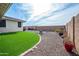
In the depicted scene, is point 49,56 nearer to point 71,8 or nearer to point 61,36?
point 61,36

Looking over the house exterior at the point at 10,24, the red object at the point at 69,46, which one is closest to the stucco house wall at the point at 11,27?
the house exterior at the point at 10,24

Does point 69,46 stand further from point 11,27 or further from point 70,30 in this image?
point 11,27

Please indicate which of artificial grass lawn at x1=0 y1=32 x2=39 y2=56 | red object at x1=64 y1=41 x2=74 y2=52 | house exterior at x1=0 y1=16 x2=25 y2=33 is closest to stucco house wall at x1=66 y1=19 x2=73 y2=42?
red object at x1=64 y1=41 x2=74 y2=52

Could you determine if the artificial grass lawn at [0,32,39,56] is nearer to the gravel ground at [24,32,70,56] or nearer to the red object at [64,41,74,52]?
the gravel ground at [24,32,70,56]

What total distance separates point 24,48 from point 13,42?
1.07 ft

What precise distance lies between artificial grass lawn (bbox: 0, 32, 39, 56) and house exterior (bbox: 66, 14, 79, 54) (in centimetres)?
104

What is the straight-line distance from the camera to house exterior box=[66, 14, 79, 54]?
579 centimetres

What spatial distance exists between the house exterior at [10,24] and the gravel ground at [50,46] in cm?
74

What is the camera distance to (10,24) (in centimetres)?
645

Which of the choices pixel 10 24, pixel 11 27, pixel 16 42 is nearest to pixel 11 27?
pixel 11 27

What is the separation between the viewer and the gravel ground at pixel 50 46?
555cm

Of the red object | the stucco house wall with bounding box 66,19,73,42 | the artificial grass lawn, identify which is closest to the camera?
the artificial grass lawn

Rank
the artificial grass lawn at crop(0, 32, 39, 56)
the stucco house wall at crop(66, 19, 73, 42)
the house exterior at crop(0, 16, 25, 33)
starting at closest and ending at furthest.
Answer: the artificial grass lawn at crop(0, 32, 39, 56) → the house exterior at crop(0, 16, 25, 33) → the stucco house wall at crop(66, 19, 73, 42)

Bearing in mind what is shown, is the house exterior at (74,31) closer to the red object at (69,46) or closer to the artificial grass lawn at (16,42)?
the red object at (69,46)
